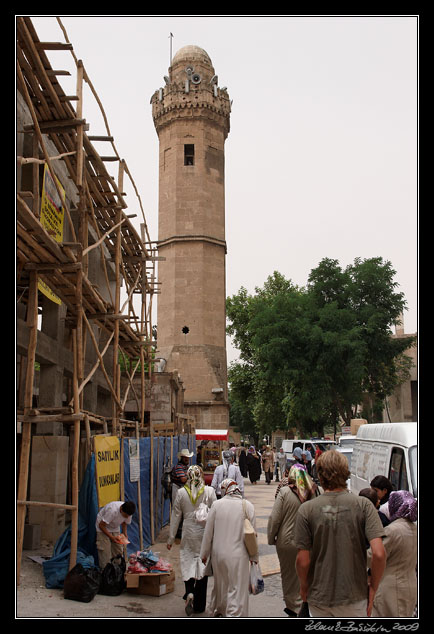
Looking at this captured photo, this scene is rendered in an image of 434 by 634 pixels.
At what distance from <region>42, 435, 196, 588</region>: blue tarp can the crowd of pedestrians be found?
5.55ft

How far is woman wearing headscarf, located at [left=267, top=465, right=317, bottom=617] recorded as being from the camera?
5801mm

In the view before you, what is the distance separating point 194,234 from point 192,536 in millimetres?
24929

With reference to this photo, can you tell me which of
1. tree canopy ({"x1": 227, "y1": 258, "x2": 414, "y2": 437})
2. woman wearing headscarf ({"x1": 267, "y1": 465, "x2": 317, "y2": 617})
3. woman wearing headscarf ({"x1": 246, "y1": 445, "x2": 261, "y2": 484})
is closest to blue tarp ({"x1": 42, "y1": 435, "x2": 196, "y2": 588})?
woman wearing headscarf ({"x1": 267, "y1": 465, "x2": 317, "y2": 617})

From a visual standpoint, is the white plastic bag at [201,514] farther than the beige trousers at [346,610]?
Yes

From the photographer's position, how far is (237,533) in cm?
563

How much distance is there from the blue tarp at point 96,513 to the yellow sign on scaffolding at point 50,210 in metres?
3.05

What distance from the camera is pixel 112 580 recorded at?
7.24 metres

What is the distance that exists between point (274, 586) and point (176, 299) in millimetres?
23020

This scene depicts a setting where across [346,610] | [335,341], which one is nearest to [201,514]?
[346,610]

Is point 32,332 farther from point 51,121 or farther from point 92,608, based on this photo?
point 51,121

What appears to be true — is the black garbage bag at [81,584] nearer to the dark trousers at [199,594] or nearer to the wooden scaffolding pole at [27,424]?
the wooden scaffolding pole at [27,424]

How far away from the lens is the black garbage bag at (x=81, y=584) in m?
6.87

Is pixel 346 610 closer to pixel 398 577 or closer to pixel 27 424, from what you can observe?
pixel 398 577


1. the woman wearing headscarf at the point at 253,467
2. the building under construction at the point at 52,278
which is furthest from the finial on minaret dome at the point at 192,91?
the building under construction at the point at 52,278
